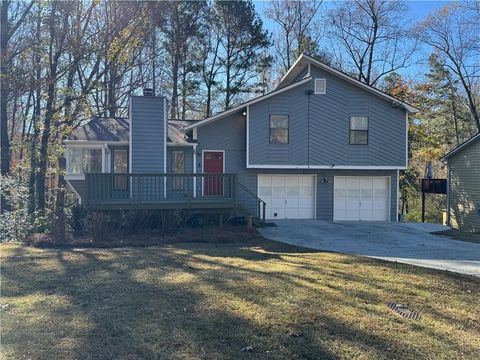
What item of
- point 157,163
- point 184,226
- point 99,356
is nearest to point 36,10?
point 157,163

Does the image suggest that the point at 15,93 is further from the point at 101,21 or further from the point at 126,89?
the point at 126,89

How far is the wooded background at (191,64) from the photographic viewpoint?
1788 cm

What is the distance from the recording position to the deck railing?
1260 centimetres

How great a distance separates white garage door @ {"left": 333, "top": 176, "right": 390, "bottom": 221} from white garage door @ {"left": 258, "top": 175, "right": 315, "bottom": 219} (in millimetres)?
1128

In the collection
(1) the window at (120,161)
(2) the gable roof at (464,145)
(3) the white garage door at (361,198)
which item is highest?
(2) the gable roof at (464,145)

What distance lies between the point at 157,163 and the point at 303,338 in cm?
1140

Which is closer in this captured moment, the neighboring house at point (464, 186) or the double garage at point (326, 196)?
the double garage at point (326, 196)

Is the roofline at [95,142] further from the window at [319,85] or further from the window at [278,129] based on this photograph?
the window at [319,85]

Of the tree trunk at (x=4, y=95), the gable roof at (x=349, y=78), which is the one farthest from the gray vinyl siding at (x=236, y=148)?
the tree trunk at (x=4, y=95)

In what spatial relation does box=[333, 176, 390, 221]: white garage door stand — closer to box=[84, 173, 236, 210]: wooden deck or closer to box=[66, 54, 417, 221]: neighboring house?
box=[66, 54, 417, 221]: neighboring house

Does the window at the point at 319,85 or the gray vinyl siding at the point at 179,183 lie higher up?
the window at the point at 319,85

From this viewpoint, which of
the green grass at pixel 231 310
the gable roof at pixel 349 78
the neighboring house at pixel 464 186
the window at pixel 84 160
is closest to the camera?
the green grass at pixel 231 310

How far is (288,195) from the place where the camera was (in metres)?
17.3

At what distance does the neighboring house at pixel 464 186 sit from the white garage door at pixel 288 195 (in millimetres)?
8922
